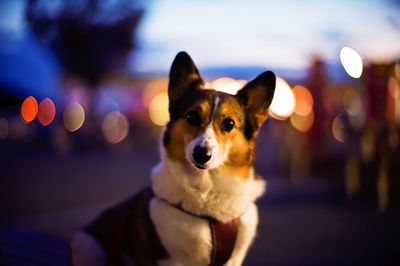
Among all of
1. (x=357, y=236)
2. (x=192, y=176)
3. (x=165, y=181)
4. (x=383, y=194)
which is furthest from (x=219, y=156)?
(x=383, y=194)

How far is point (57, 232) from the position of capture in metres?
5.67

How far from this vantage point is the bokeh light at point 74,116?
19.9 metres

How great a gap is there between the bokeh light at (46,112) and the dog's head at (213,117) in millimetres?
21041

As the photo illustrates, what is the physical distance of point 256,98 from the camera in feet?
9.98

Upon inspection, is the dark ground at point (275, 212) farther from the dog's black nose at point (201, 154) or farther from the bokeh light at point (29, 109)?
the bokeh light at point (29, 109)

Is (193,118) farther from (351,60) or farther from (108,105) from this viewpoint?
(108,105)

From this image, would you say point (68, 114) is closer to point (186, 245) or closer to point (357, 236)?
point (357, 236)

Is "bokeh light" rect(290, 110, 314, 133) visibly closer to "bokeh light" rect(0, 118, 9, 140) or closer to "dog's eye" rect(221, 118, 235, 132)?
"dog's eye" rect(221, 118, 235, 132)

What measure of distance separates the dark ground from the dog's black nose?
2.15 m

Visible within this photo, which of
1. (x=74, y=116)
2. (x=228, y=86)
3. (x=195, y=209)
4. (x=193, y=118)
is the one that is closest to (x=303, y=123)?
(x=228, y=86)

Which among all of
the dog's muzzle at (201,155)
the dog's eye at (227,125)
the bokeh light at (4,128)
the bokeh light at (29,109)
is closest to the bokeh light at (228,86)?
the dog's eye at (227,125)

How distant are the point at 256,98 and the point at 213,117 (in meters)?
0.36

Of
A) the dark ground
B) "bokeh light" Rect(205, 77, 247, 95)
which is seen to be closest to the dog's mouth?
"bokeh light" Rect(205, 77, 247, 95)

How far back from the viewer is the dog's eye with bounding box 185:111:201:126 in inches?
113
